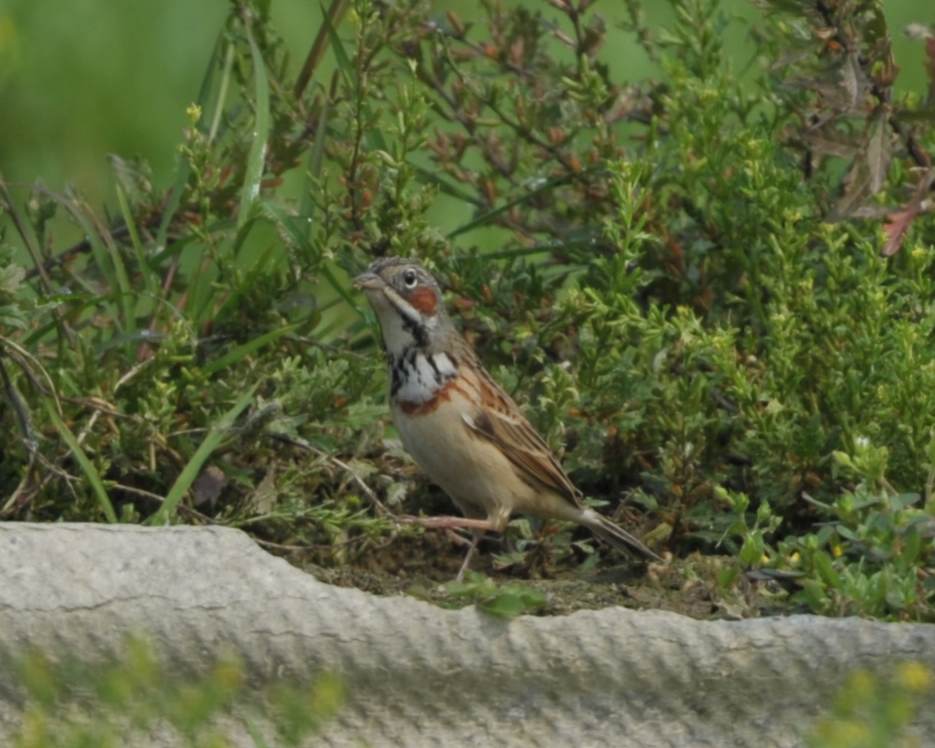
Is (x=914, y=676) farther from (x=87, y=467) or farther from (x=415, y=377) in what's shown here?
(x=87, y=467)

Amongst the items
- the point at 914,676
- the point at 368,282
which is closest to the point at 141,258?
the point at 368,282

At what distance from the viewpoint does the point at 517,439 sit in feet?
17.6

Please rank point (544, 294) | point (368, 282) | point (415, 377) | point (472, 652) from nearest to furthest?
point (472, 652)
point (368, 282)
point (415, 377)
point (544, 294)

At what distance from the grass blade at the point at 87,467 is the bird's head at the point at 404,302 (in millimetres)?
734

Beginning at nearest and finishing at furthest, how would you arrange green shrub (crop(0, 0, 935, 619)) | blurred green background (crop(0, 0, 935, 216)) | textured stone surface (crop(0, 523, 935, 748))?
textured stone surface (crop(0, 523, 935, 748)), green shrub (crop(0, 0, 935, 619)), blurred green background (crop(0, 0, 935, 216))

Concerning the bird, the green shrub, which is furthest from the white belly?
the green shrub

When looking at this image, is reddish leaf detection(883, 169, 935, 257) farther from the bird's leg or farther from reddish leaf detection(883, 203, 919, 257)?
the bird's leg

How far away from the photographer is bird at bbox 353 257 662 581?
5.28 m

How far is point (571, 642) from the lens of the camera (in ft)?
14.2

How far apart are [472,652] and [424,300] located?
1.26m

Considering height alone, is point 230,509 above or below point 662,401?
below

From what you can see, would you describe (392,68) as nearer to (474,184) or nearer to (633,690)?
(474,184)

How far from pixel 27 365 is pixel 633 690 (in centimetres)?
164

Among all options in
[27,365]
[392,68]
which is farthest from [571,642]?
[392,68]
